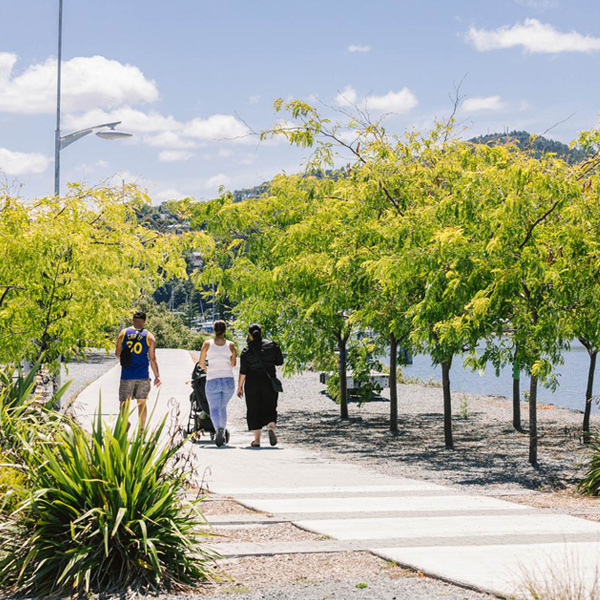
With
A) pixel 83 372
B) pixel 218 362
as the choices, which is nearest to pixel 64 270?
pixel 218 362

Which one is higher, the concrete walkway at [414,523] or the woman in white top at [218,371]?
the woman in white top at [218,371]

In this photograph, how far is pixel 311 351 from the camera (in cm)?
1892

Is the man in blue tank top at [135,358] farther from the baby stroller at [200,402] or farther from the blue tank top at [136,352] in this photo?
the baby stroller at [200,402]

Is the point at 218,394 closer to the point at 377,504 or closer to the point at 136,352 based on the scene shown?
the point at 136,352

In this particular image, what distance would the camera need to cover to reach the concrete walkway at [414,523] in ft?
17.7

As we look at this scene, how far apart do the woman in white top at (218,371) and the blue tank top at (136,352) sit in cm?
84

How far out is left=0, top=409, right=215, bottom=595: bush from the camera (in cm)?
509

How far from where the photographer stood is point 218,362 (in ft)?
41.3

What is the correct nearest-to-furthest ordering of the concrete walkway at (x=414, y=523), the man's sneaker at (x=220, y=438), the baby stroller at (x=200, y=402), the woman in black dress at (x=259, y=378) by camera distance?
the concrete walkway at (x=414, y=523), the man's sneaker at (x=220, y=438), the woman in black dress at (x=259, y=378), the baby stroller at (x=200, y=402)

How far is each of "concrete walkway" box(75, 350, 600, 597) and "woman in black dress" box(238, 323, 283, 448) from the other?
4.54ft

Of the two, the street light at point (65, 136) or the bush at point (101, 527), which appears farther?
the street light at point (65, 136)

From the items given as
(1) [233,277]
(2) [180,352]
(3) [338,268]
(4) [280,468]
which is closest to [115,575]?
(4) [280,468]

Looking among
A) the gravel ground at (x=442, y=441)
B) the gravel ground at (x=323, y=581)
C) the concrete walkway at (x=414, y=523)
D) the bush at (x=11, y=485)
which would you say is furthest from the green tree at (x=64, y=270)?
the gravel ground at (x=323, y=581)

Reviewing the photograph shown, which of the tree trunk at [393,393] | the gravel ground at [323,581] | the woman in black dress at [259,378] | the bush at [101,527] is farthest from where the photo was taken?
the tree trunk at [393,393]
